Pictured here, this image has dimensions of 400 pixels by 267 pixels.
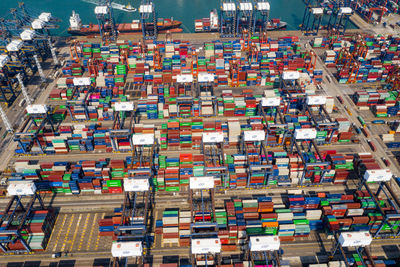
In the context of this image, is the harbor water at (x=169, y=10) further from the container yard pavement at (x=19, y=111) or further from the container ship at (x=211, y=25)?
the container yard pavement at (x=19, y=111)

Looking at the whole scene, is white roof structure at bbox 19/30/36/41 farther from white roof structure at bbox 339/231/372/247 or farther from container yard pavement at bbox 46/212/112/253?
white roof structure at bbox 339/231/372/247

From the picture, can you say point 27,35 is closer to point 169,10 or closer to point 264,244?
point 169,10

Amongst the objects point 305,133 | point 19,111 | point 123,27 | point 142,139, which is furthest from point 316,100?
point 123,27

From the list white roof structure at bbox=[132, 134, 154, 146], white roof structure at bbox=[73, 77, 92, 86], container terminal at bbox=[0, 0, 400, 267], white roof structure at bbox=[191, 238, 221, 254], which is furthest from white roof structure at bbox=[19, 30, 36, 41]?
white roof structure at bbox=[191, 238, 221, 254]

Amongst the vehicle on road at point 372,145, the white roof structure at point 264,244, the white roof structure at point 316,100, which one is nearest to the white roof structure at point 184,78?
the white roof structure at point 316,100

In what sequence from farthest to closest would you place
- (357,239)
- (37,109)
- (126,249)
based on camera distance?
(37,109) < (357,239) < (126,249)

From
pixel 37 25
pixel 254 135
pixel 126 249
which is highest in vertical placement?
pixel 37 25

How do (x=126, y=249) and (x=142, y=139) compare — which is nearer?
(x=126, y=249)

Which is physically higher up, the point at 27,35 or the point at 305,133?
the point at 27,35

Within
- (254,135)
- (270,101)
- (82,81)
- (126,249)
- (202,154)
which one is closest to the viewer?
(126,249)
